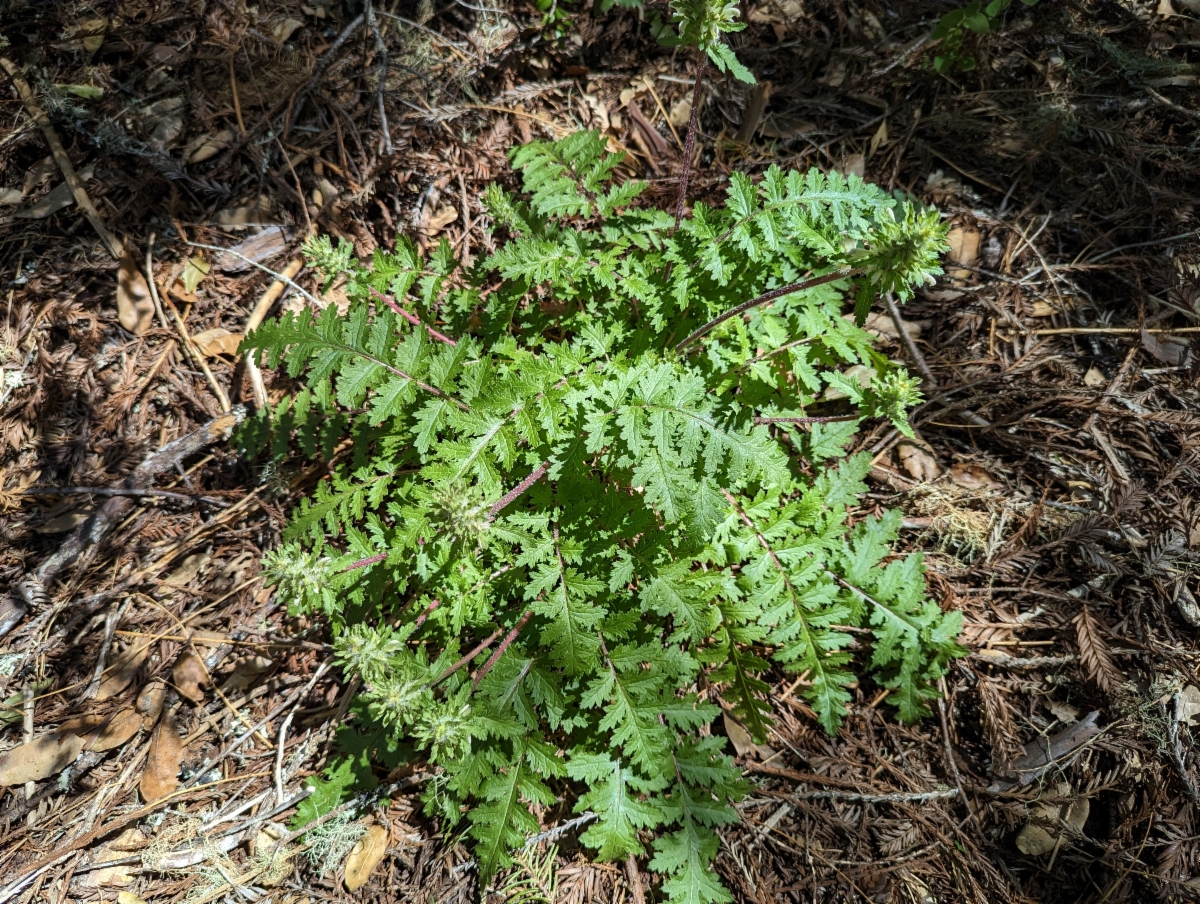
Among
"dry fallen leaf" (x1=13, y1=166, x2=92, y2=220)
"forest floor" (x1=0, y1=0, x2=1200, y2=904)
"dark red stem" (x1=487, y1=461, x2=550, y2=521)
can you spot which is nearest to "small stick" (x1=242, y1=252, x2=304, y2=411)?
"forest floor" (x1=0, y1=0, x2=1200, y2=904)

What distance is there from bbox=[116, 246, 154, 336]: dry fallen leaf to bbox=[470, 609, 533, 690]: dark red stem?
2882 millimetres

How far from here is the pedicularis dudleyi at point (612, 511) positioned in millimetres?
2584

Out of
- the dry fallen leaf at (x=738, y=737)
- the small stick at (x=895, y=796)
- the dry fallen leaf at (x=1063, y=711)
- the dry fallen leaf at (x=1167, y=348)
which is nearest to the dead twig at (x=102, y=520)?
the dry fallen leaf at (x=738, y=737)

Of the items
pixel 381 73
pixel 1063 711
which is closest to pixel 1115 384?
pixel 1063 711

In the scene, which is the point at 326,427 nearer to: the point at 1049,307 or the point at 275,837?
the point at 275,837

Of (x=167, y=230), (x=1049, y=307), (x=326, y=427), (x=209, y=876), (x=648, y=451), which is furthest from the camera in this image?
(x=167, y=230)

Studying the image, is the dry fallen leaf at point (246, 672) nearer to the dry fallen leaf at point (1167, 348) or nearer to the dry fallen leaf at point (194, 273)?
the dry fallen leaf at point (194, 273)

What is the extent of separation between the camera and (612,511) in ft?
9.35

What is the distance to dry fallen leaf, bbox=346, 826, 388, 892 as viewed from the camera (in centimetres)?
315

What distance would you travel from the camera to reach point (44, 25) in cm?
429

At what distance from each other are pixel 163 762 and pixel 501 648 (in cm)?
192

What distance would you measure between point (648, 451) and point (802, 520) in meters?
1.17

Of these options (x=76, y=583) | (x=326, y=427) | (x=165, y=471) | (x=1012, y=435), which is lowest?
(x=76, y=583)

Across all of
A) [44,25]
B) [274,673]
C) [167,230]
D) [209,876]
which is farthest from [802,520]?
[44,25]
